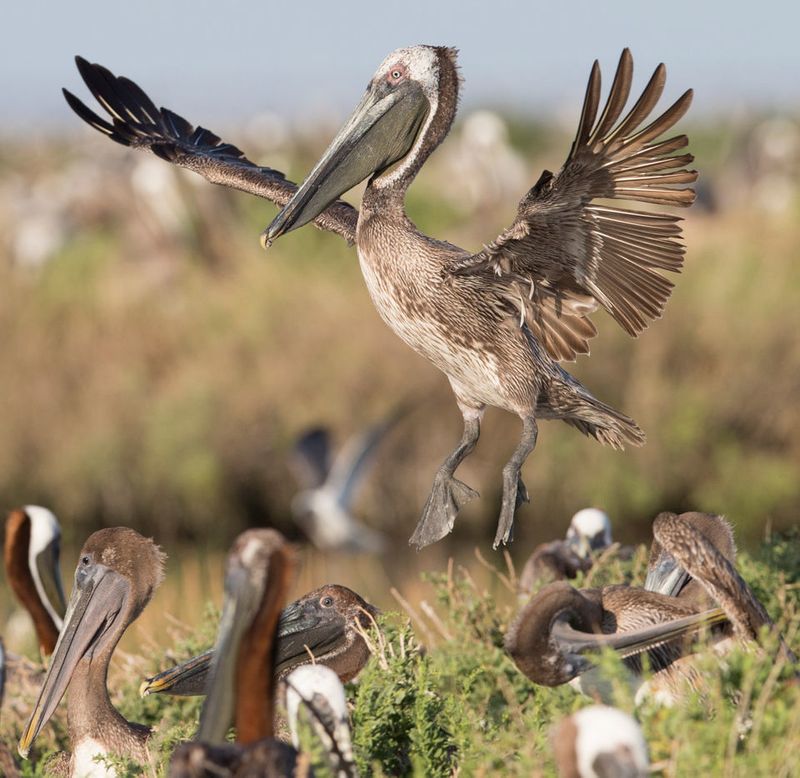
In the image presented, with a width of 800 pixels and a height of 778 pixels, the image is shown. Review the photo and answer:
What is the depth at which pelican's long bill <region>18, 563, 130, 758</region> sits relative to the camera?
511 centimetres

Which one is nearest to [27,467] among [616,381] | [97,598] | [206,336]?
[206,336]

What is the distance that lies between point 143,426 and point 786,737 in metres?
11.0

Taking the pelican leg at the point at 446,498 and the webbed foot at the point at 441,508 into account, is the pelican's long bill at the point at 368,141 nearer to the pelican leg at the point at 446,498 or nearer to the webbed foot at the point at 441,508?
the pelican leg at the point at 446,498

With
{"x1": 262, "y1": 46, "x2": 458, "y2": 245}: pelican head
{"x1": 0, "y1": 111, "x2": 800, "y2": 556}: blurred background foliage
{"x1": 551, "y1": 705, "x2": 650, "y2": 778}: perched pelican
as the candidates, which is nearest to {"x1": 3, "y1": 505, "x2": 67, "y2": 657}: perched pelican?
{"x1": 262, "y1": 46, "x2": 458, "y2": 245}: pelican head

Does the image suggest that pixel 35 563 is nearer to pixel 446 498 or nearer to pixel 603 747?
pixel 446 498

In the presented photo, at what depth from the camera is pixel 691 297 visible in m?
14.4

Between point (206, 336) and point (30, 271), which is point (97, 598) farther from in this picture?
point (30, 271)

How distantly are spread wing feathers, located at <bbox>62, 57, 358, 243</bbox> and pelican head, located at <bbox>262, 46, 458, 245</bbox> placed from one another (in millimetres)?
692

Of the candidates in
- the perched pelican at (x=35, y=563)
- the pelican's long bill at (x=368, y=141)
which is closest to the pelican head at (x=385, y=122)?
the pelican's long bill at (x=368, y=141)

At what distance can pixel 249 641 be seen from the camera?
3760mm

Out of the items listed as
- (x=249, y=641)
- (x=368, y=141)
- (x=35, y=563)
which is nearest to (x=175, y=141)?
(x=368, y=141)

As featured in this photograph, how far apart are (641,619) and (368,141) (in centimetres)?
187

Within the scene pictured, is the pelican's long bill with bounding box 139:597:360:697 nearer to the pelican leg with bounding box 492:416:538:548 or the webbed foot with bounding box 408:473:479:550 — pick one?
the webbed foot with bounding box 408:473:479:550

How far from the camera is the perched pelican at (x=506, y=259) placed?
4.75 meters
